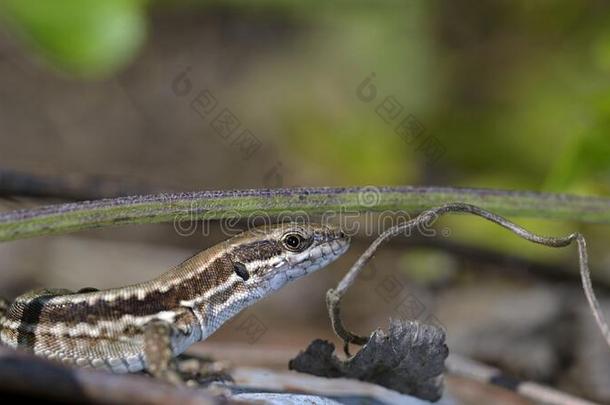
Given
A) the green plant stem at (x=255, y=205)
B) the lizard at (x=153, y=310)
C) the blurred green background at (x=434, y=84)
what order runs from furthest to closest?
the blurred green background at (x=434, y=84) < the lizard at (x=153, y=310) < the green plant stem at (x=255, y=205)

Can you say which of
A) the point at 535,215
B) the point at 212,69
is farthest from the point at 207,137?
the point at 535,215

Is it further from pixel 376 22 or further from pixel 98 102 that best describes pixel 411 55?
pixel 98 102

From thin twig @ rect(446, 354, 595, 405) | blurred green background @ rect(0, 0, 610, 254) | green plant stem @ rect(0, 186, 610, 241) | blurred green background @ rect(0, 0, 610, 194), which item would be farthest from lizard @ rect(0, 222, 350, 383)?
blurred green background @ rect(0, 0, 610, 194)

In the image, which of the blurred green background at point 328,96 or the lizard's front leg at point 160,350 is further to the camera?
the blurred green background at point 328,96

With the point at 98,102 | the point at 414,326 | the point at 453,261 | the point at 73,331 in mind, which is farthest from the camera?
the point at 98,102

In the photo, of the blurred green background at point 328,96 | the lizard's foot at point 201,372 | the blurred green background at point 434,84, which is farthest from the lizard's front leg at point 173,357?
the blurred green background at point 434,84

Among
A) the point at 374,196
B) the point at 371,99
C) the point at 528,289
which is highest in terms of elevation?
the point at 371,99

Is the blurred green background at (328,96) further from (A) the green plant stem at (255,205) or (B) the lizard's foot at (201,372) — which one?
(B) the lizard's foot at (201,372)
